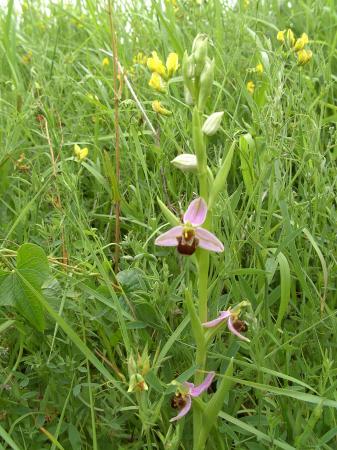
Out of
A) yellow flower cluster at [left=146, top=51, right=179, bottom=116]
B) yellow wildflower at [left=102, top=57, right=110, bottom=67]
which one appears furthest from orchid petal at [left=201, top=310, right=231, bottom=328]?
yellow wildflower at [left=102, top=57, right=110, bottom=67]

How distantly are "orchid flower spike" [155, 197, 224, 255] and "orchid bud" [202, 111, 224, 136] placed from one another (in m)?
0.14

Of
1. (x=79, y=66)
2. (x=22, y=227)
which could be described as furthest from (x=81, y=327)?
(x=79, y=66)

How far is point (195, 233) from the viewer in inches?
56.1

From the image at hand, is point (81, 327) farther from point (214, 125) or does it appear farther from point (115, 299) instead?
point (214, 125)

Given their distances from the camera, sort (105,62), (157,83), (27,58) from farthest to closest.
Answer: (27,58)
(105,62)
(157,83)

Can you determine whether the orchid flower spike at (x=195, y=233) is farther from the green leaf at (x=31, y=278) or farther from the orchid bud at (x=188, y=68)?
the green leaf at (x=31, y=278)

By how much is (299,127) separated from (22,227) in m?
0.87

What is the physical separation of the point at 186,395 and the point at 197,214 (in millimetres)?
362

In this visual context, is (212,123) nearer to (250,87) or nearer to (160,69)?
(160,69)

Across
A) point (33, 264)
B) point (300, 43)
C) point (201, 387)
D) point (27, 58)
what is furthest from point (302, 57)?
point (27, 58)

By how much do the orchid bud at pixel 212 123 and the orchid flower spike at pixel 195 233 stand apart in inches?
5.5

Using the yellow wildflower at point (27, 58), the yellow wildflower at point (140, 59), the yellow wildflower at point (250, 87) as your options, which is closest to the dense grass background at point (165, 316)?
the yellow wildflower at point (250, 87)

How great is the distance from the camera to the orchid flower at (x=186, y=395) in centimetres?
145

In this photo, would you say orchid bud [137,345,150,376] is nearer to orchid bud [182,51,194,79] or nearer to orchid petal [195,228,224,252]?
orchid petal [195,228,224,252]
